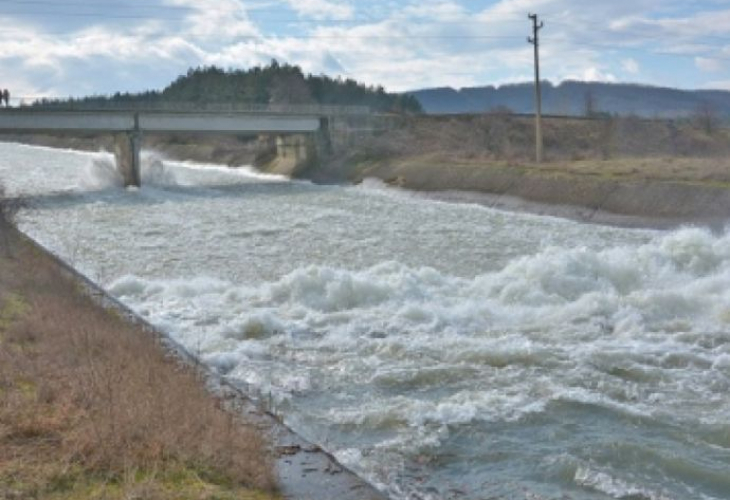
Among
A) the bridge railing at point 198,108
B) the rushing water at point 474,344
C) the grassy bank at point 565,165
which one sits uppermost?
the bridge railing at point 198,108

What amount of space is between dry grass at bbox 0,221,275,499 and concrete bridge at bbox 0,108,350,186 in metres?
52.0

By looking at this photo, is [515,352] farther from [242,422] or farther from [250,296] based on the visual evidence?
[250,296]

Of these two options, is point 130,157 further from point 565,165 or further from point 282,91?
point 282,91

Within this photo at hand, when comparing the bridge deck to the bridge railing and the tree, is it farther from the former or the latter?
the tree

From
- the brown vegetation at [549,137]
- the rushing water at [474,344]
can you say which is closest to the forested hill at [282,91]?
the brown vegetation at [549,137]

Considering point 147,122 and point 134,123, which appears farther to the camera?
point 147,122

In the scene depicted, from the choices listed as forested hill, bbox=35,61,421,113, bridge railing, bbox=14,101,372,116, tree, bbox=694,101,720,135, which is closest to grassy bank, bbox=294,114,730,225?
tree, bbox=694,101,720,135

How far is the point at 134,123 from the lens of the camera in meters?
65.8

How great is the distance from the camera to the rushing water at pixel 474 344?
1052 centimetres

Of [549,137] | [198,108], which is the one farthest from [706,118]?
[198,108]

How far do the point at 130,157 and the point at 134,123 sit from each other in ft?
8.94

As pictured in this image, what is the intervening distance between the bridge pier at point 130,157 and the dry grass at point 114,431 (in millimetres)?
52907

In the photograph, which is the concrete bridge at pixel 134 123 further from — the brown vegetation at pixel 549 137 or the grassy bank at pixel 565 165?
the brown vegetation at pixel 549 137

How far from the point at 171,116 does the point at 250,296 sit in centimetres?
4776
